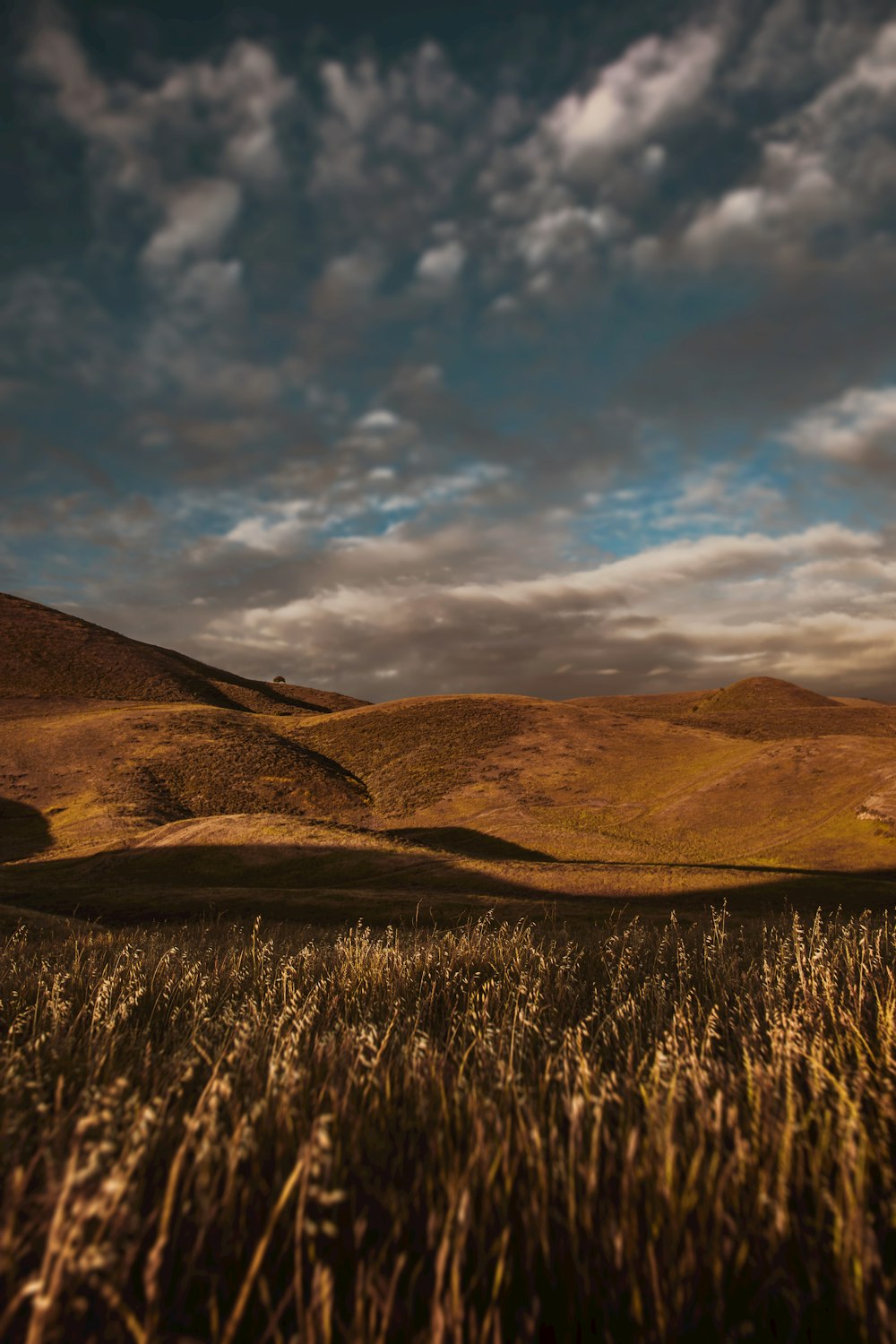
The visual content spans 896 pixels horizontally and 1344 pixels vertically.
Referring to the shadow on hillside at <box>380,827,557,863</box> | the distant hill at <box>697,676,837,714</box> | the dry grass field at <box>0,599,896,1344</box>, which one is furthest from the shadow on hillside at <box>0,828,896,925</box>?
the distant hill at <box>697,676,837,714</box>

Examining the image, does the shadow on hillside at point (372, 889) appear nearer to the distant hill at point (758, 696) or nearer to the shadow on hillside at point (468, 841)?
the shadow on hillside at point (468, 841)

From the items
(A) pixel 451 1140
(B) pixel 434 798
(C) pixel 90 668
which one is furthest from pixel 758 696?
(A) pixel 451 1140

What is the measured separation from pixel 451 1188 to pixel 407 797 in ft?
205

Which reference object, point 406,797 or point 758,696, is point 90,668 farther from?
point 758,696

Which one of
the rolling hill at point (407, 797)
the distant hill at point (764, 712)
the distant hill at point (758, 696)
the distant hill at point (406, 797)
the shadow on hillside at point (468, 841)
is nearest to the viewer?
the rolling hill at point (407, 797)

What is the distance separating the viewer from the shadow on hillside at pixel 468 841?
44.6 meters

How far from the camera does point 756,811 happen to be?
50.9m

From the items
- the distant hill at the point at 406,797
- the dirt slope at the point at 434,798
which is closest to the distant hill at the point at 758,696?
the distant hill at the point at 406,797

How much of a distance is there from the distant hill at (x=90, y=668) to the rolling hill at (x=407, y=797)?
64cm

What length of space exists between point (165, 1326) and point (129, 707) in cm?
8943

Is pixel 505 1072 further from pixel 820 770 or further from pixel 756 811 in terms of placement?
pixel 820 770

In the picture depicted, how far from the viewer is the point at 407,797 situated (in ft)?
210

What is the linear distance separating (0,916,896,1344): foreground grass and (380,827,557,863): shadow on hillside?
128 feet

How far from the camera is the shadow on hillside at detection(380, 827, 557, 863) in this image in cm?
4459
